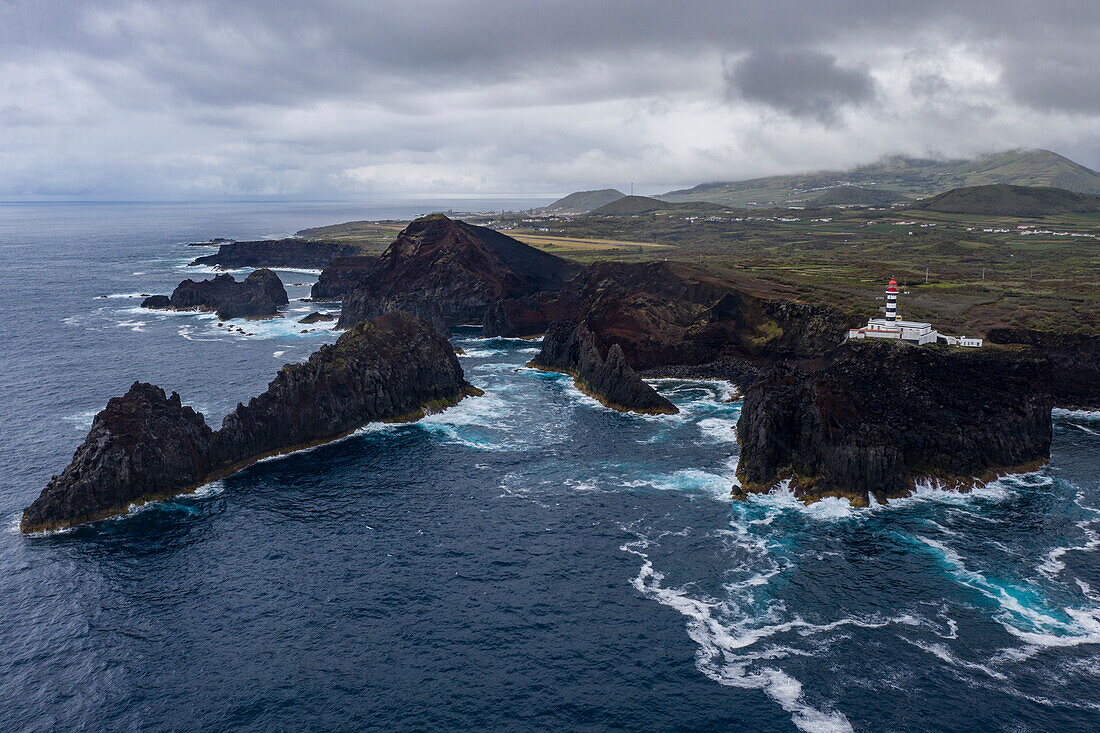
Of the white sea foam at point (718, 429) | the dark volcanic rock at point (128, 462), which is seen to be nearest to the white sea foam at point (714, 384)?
the white sea foam at point (718, 429)

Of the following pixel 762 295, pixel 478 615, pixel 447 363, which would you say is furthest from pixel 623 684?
pixel 762 295

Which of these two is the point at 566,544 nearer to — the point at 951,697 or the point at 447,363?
the point at 951,697

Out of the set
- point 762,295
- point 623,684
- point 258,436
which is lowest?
point 623,684

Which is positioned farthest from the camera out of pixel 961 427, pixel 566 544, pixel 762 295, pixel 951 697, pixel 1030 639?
pixel 762 295

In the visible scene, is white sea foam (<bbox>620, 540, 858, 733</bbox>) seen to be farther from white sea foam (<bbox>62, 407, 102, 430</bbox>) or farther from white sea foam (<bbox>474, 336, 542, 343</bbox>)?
white sea foam (<bbox>474, 336, 542, 343</bbox>)

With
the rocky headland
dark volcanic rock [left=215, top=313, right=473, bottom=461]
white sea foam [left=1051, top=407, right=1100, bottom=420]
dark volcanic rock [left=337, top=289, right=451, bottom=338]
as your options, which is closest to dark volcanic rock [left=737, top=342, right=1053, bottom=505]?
white sea foam [left=1051, top=407, right=1100, bottom=420]
